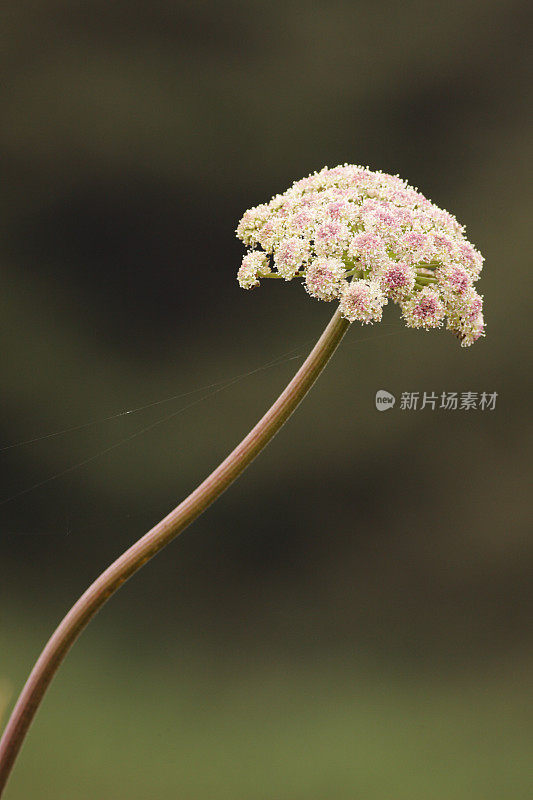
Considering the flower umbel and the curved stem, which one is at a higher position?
the flower umbel

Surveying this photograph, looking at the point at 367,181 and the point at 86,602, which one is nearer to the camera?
the point at 86,602

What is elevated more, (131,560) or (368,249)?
(368,249)

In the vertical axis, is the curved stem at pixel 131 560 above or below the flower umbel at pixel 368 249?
below

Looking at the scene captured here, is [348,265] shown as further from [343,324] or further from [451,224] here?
[451,224]

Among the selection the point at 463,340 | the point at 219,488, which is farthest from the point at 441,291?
the point at 219,488
